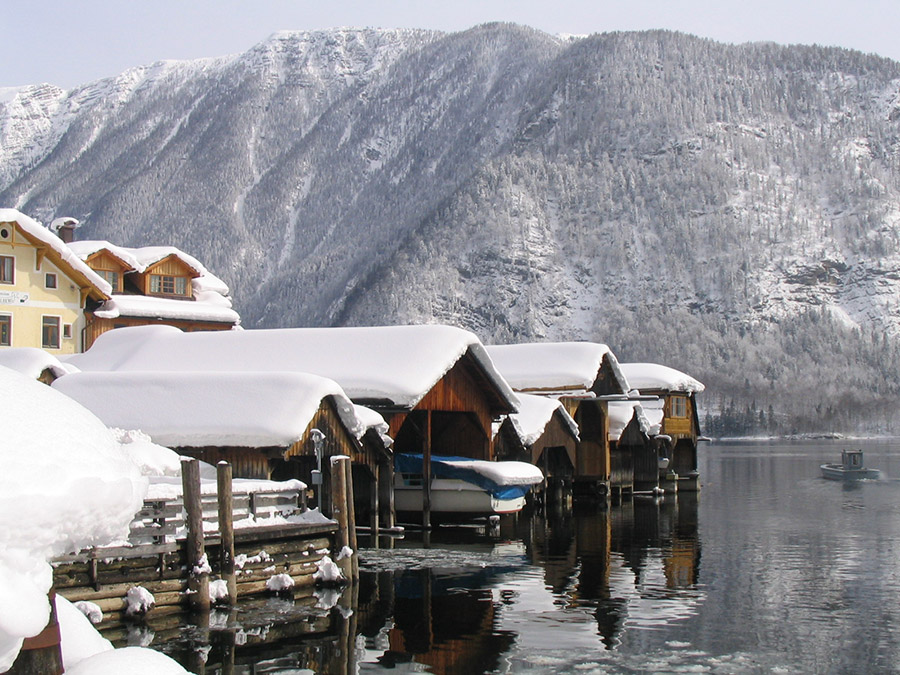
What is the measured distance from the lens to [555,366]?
57.4 m

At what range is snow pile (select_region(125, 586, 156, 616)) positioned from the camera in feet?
66.0

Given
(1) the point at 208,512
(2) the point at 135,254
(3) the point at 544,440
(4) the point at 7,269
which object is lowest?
(1) the point at 208,512

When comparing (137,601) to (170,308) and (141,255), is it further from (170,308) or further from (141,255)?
(141,255)

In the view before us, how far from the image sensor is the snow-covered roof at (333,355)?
3738 centimetres

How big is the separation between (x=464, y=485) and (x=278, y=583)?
56.2 feet

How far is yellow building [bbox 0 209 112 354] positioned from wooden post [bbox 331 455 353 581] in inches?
1288

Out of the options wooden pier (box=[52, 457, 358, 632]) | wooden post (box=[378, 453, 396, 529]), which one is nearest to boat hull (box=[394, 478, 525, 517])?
wooden post (box=[378, 453, 396, 529])

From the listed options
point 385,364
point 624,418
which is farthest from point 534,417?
point 624,418

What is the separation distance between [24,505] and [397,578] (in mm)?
22036

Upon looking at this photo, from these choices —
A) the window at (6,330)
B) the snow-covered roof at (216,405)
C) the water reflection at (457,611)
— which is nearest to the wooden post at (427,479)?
the water reflection at (457,611)

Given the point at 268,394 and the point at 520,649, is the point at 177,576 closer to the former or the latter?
the point at 520,649

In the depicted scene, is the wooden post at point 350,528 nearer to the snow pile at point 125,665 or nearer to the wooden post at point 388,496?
the wooden post at point 388,496

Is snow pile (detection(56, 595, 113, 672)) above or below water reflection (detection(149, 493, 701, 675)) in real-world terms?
above

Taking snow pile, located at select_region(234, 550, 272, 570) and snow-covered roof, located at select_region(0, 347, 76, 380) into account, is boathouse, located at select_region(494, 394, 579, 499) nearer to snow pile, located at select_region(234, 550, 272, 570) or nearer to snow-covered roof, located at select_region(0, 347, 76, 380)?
snow-covered roof, located at select_region(0, 347, 76, 380)
